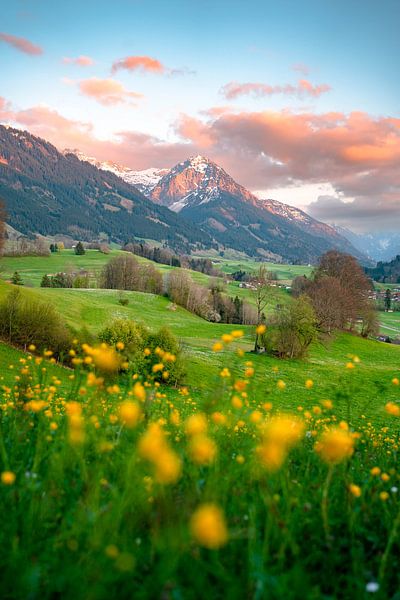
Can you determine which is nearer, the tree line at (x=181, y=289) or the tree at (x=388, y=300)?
the tree line at (x=181, y=289)

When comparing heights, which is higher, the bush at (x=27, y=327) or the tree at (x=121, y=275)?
the tree at (x=121, y=275)

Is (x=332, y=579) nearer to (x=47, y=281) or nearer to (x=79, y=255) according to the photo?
(x=47, y=281)

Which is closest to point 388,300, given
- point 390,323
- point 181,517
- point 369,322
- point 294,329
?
point 390,323

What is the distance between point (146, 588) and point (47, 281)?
98395mm

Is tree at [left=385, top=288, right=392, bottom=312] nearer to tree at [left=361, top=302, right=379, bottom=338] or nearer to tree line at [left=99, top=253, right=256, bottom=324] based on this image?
tree line at [left=99, top=253, right=256, bottom=324]

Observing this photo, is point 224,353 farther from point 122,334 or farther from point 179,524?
point 179,524

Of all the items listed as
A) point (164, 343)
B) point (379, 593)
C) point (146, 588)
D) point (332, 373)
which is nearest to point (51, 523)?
point (146, 588)

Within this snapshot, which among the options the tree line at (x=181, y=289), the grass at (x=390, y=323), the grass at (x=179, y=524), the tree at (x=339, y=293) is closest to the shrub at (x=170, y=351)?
the grass at (x=179, y=524)

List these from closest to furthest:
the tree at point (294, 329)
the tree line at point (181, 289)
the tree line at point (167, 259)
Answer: the tree at point (294, 329), the tree line at point (181, 289), the tree line at point (167, 259)

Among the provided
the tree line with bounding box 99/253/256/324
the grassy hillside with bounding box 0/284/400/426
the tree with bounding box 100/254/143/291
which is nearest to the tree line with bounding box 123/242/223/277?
the tree with bounding box 100/254/143/291

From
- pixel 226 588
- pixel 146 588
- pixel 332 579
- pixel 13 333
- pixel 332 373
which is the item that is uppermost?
pixel 146 588

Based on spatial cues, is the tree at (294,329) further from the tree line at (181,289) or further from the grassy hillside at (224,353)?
the tree line at (181,289)

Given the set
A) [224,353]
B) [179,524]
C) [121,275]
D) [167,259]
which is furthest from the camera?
[167,259]

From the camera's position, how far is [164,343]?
3158cm
